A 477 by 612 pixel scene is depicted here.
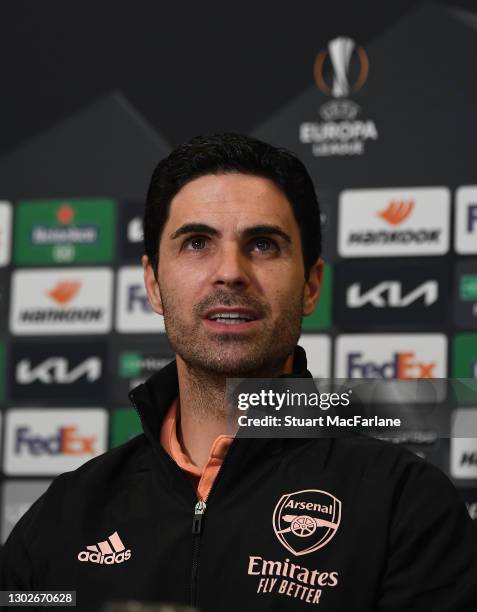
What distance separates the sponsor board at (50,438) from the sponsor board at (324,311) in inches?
19.0

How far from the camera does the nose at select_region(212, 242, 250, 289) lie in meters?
1.37

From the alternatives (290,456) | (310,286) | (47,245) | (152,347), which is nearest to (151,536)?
(290,456)

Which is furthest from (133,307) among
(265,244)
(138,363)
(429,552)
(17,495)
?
(429,552)

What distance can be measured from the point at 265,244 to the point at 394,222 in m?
0.69

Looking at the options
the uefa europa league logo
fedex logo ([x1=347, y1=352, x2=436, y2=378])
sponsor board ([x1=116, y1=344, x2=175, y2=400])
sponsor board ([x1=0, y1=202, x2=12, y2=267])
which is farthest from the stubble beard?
sponsor board ([x1=0, y1=202, x2=12, y2=267])

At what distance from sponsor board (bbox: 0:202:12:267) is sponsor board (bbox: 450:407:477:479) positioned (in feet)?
3.39

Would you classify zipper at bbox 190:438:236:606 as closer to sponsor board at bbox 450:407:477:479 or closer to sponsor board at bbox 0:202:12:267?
sponsor board at bbox 450:407:477:479

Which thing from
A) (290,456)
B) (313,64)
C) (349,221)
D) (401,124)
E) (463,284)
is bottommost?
(290,456)

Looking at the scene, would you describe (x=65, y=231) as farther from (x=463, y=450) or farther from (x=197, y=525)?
(x=197, y=525)

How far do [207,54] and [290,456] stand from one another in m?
1.16

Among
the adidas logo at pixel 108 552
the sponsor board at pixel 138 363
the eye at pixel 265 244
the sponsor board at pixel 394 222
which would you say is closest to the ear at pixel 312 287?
the eye at pixel 265 244

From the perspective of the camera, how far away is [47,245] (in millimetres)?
2270

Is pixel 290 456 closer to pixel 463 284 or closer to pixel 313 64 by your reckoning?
pixel 463 284

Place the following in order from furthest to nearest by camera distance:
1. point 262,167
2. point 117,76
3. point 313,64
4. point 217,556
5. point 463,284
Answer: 1. point 117,76
2. point 313,64
3. point 463,284
4. point 262,167
5. point 217,556
